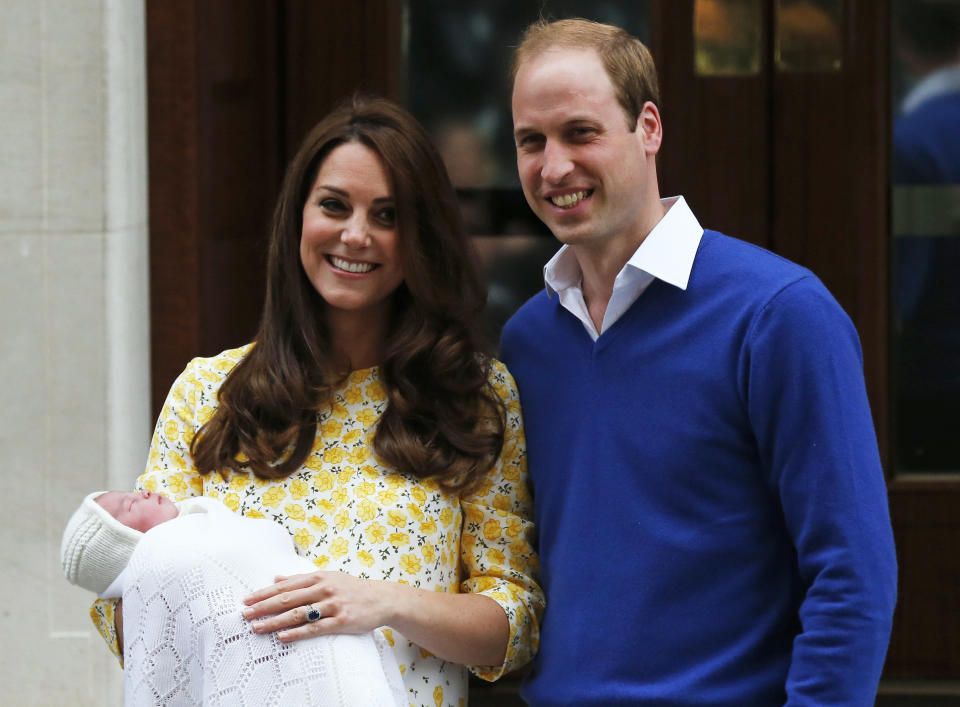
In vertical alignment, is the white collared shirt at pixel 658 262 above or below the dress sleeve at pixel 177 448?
above

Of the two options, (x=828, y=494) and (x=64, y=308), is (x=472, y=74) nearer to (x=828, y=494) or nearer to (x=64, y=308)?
(x=64, y=308)

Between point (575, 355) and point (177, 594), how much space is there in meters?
0.79

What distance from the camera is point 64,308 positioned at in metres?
3.67

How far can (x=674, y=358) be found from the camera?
2273 millimetres

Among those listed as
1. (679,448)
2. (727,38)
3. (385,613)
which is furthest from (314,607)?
(727,38)

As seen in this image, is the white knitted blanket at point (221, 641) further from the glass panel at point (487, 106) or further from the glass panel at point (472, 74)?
the glass panel at point (472, 74)

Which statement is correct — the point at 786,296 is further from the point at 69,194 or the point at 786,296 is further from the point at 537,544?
the point at 69,194

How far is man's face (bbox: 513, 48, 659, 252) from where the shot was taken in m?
2.33

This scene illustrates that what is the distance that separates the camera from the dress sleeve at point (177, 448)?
2670mm

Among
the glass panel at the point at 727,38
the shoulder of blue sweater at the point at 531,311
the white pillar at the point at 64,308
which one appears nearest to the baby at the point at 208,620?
the shoulder of blue sweater at the point at 531,311

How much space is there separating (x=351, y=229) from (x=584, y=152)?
20.3 inches

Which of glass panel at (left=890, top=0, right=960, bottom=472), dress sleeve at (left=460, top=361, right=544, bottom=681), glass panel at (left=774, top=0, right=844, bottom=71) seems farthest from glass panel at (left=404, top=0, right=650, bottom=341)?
dress sleeve at (left=460, top=361, right=544, bottom=681)

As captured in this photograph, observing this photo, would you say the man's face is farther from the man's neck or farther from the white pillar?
the white pillar

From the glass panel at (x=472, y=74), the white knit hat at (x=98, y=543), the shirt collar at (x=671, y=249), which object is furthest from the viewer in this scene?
the glass panel at (x=472, y=74)
